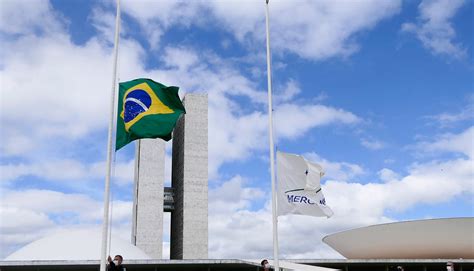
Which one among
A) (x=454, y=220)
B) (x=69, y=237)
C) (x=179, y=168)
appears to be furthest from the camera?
(x=179, y=168)

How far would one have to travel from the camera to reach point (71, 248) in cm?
2941

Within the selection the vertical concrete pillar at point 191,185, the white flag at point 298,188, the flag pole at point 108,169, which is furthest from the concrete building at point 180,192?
the flag pole at point 108,169

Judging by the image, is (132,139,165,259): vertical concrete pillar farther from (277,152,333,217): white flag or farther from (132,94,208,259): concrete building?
(277,152,333,217): white flag

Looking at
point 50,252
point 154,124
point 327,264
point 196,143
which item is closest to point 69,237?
point 50,252

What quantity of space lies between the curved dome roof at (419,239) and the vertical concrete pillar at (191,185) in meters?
15.8

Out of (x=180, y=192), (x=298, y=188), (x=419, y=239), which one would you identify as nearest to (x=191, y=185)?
(x=180, y=192)

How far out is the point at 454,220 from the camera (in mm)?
36062

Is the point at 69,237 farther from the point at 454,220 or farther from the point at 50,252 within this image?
the point at 454,220

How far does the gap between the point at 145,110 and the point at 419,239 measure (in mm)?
26732

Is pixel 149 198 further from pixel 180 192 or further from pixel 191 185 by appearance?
pixel 191 185

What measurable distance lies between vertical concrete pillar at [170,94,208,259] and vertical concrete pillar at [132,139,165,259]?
212 cm

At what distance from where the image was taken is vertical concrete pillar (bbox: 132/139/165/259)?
48.9 m

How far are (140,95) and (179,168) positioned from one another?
3850cm

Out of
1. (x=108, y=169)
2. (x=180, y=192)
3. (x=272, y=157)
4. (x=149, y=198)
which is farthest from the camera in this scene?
(x=180, y=192)
